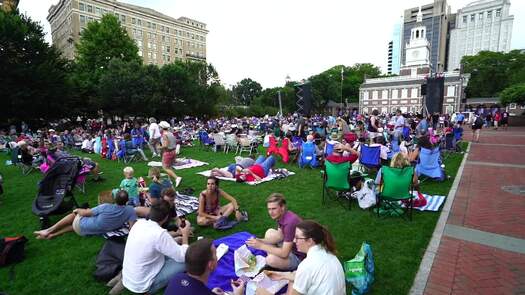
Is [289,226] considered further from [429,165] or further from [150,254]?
[429,165]

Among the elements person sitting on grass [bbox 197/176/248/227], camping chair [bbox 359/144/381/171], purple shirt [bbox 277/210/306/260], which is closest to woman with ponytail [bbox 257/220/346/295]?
purple shirt [bbox 277/210/306/260]

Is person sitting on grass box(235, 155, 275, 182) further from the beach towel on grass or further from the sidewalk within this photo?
the sidewalk

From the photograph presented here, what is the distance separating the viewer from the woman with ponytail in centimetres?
206

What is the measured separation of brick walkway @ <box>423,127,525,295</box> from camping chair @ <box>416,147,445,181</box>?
587 mm

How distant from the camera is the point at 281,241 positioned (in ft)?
11.3

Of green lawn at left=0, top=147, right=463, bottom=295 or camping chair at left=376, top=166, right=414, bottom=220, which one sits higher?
camping chair at left=376, top=166, right=414, bottom=220

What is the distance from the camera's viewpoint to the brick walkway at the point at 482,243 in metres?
3.21

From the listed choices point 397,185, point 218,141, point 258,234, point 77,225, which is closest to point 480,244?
point 397,185

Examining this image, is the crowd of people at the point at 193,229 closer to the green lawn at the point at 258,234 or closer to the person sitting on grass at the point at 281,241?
the person sitting on grass at the point at 281,241

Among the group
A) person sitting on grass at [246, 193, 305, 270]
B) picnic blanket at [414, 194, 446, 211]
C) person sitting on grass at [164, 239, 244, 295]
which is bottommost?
picnic blanket at [414, 194, 446, 211]

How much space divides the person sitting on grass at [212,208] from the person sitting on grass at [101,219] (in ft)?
3.52

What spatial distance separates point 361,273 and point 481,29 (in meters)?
134

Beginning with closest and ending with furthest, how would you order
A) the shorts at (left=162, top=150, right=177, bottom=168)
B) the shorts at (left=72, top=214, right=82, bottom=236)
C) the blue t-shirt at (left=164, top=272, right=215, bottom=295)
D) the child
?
the blue t-shirt at (left=164, top=272, right=215, bottom=295)
the shorts at (left=72, top=214, right=82, bottom=236)
the child
the shorts at (left=162, top=150, right=177, bottom=168)

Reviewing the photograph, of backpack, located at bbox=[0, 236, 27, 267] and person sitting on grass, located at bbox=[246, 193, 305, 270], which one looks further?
backpack, located at bbox=[0, 236, 27, 267]
